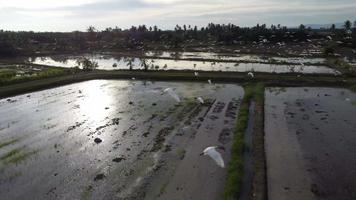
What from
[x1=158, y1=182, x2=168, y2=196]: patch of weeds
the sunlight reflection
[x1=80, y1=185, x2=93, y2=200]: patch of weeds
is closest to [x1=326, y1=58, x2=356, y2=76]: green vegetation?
the sunlight reflection

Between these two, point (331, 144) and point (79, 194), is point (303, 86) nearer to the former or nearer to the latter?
point (331, 144)

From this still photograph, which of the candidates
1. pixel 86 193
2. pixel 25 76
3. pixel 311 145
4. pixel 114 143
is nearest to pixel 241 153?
pixel 311 145

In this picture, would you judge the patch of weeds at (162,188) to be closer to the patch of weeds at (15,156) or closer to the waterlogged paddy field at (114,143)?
the waterlogged paddy field at (114,143)

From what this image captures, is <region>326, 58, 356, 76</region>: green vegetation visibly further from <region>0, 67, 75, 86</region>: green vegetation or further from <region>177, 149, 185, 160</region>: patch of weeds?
<region>0, 67, 75, 86</region>: green vegetation

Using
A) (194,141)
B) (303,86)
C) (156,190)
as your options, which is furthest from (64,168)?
(303,86)

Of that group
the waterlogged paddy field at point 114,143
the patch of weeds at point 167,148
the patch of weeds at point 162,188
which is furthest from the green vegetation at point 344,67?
the patch of weeds at point 162,188

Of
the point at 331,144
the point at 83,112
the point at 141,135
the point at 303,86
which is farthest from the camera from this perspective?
the point at 303,86
